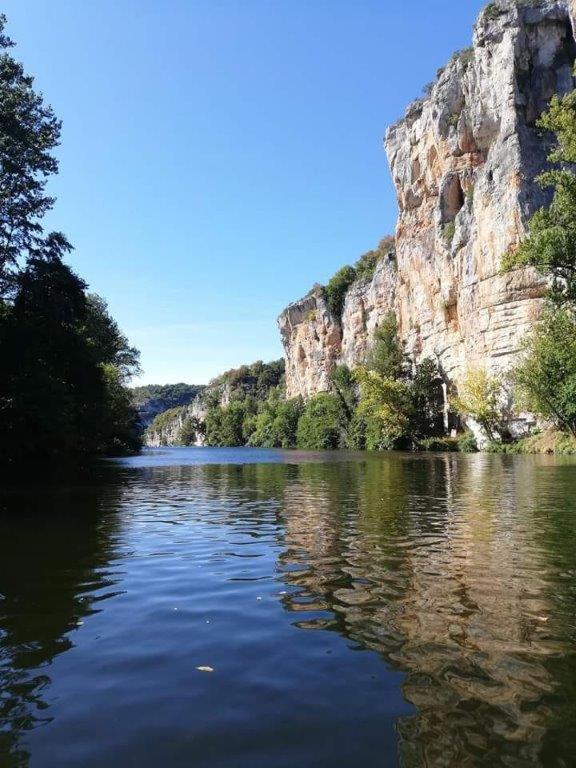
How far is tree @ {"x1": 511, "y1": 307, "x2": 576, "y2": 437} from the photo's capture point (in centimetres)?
4247

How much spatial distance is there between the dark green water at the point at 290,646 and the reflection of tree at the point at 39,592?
0.10 ft

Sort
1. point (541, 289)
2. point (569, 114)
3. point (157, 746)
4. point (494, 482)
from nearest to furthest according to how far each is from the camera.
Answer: point (157, 746)
point (494, 482)
point (569, 114)
point (541, 289)

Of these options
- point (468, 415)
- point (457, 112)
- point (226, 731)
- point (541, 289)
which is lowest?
point (226, 731)

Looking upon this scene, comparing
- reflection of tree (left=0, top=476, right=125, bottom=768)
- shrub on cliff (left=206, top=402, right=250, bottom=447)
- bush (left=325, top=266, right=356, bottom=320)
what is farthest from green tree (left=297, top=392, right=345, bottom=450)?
reflection of tree (left=0, top=476, right=125, bottom=768)

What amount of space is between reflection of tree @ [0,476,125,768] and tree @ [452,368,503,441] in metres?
51.7

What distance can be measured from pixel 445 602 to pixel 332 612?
1.43 m

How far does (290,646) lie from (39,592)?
3834 millimetres

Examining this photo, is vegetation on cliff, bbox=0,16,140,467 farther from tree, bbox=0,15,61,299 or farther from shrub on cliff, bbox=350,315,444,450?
shrub on cliff, bbox=350,315,444,450

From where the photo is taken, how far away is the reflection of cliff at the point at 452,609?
13.7 ft

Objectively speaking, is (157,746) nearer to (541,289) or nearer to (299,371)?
(541,289)

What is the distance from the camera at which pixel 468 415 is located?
220 feet

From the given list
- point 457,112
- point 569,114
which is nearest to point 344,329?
point 457,112

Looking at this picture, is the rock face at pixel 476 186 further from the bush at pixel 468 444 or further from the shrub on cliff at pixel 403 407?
the bush at pixel 468 444

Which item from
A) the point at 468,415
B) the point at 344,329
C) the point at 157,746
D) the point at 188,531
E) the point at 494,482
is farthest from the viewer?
the point at 344,329
